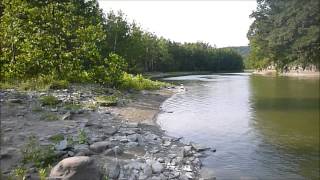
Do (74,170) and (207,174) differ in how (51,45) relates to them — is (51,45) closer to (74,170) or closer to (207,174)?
(207,174)

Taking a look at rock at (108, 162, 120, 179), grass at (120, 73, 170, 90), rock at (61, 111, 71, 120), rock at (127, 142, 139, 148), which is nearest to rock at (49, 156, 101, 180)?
rock at (108, 162, 120, 179)

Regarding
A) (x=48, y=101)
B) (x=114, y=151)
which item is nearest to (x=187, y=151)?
(x=114, y=151)

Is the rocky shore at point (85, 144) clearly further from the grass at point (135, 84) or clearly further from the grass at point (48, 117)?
the grass at point (135, 84)

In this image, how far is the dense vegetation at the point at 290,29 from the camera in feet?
118

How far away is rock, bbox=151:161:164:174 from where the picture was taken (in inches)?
531

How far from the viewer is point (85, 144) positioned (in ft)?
47.1

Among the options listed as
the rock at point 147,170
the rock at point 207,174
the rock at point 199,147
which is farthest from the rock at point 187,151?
the rock at point 147,170

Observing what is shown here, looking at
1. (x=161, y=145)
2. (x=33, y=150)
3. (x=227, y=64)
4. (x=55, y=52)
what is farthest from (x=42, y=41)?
(x=227, y=64)

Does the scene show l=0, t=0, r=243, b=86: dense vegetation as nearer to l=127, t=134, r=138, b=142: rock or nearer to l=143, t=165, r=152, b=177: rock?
l=127, t=134, r=138, b=142: rock

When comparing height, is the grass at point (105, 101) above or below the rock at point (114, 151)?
above

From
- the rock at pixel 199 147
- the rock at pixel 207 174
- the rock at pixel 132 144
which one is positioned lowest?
the rock at pixel 207 174

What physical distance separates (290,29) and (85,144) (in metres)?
29.2

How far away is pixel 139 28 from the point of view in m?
92.5

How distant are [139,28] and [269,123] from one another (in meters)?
69.5
